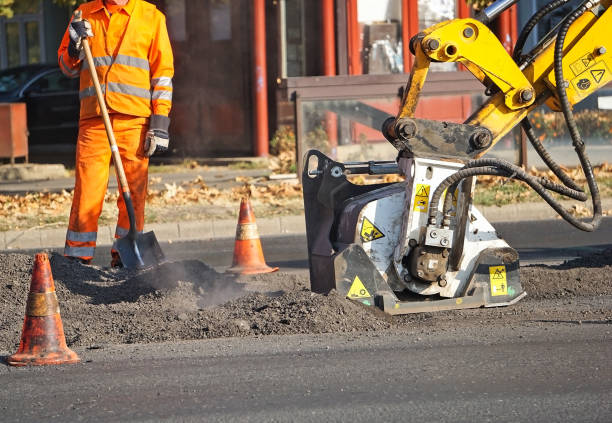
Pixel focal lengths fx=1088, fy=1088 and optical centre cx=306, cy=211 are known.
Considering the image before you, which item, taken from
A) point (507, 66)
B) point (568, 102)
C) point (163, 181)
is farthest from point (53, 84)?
point (568, 102)

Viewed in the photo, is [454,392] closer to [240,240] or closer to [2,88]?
[240,240]

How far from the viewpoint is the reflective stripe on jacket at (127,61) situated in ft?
26.7

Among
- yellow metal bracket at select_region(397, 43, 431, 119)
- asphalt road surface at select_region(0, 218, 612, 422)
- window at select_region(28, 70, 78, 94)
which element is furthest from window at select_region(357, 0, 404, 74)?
asphalt road surface at select_region(0, 218, 612, 422)

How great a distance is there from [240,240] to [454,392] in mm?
4229

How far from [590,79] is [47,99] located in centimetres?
1610

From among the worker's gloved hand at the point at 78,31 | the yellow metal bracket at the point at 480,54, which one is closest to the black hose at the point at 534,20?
the yellow metal bracket at the point at 480,54

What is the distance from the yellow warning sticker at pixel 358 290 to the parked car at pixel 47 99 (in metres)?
15.5

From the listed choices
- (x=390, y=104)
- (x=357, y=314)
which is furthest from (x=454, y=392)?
(x=390, y=104)

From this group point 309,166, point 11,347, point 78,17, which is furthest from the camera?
point 78,17

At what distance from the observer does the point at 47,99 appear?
20.8 metres

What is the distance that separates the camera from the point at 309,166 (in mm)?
6559

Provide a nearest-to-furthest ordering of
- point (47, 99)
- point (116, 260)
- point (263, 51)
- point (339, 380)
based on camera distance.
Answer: point (339, 380) → point (116, 260) → point (263, 51) → point (47, 99)

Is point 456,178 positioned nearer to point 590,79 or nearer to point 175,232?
point 590,79

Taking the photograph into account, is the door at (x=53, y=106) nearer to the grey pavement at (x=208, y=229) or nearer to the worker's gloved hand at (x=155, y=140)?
the grey pavement at (x=208, y=229)
